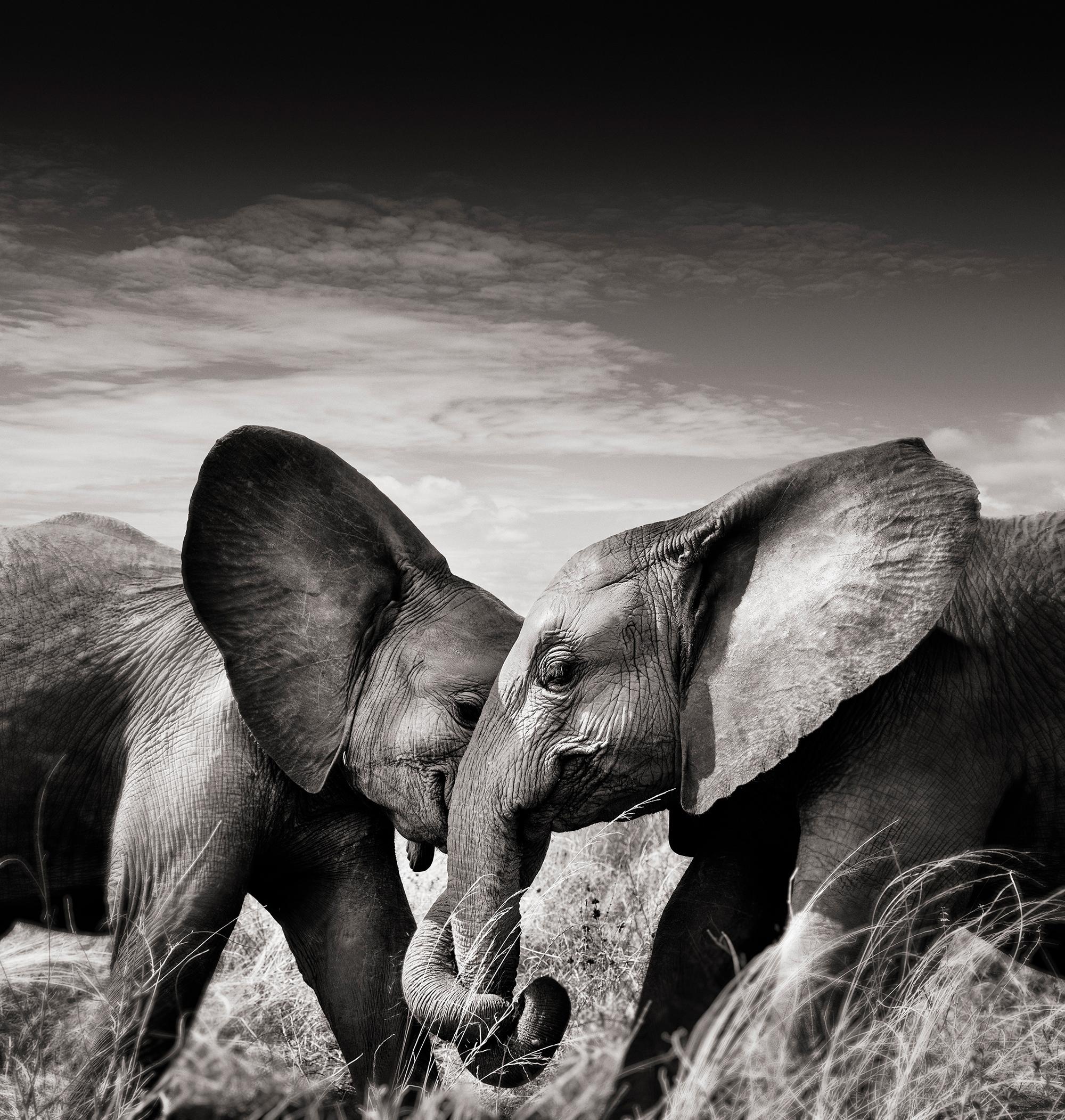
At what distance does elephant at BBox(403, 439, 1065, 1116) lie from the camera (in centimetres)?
456

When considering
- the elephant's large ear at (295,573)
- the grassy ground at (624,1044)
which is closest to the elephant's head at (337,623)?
the elephant's large ear at (295,573)

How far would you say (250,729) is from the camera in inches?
216

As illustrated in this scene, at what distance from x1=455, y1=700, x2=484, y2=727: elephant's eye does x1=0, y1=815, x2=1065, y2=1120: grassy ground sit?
0.78 metres

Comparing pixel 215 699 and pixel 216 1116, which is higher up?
pixel 215 699

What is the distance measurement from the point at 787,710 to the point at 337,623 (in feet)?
6.68

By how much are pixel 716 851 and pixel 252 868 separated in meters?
1.86

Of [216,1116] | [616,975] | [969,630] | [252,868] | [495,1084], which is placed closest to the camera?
[216,1116]

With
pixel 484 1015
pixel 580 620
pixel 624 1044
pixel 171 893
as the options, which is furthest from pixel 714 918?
pixel 171 893

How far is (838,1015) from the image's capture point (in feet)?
14.8

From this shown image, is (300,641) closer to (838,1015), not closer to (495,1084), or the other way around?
(495,1084)

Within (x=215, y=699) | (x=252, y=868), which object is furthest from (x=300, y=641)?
(x=252, y=868)

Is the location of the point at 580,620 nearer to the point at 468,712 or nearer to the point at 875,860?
the point at 468,712

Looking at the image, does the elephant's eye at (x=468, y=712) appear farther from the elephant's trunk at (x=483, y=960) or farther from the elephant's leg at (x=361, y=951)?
the elephant's leg at (x=361, y=951)

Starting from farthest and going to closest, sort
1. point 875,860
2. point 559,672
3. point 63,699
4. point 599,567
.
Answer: point 63,699
point 599,567
point 559,672
point 875,860
